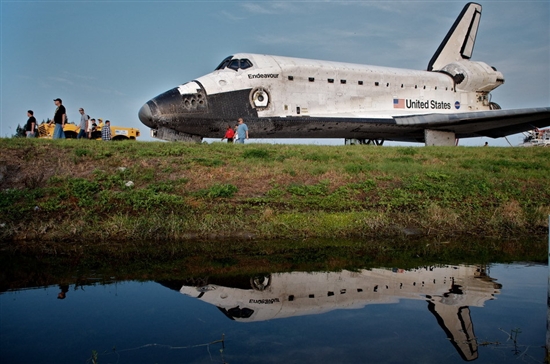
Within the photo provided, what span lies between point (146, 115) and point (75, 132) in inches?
400

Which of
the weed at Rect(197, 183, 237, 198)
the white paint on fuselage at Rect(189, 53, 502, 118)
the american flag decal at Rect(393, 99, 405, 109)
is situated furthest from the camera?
the american flag decal at Rect(393, 99, 405, 109)

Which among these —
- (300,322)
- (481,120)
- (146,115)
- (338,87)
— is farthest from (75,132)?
(300,322)

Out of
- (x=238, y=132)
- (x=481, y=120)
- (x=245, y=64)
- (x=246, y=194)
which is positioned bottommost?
(x=246, y=194)

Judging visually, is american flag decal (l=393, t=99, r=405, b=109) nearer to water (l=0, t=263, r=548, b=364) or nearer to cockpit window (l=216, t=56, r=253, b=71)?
cockpit window (l=216, t=56, r=253, b=71)

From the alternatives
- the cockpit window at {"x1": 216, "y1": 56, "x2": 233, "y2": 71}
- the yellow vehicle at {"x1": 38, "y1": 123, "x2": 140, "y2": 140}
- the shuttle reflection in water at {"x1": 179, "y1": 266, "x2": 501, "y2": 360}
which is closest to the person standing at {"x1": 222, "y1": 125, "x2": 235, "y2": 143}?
the cockpit window at {"x1": 216, "y1": 56, "x2": 233, "y2": 71}

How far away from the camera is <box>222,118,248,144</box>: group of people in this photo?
1750 centimetres

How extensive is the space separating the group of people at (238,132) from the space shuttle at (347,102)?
26cm

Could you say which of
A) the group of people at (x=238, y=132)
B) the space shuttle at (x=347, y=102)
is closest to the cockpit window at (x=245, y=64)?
the space shuttle at (x=347, y=102)

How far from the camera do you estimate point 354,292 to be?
22.5 ft

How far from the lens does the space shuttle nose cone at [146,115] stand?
16.8 m

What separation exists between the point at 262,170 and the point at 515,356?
9.58m

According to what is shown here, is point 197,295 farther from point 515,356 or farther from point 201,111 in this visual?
point 201,111

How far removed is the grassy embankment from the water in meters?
3.21

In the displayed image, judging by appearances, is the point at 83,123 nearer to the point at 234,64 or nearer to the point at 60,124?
the point at 60,124
